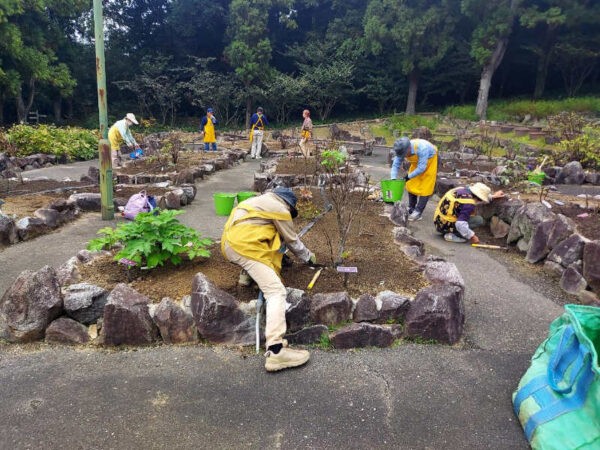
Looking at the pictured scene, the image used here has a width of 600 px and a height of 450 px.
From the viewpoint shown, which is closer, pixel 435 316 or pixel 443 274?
pixel 435 316

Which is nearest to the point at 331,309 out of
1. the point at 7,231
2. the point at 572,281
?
the point at 572,281

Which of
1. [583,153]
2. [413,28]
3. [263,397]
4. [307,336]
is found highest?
[413,28]

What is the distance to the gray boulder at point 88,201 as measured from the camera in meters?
7.06

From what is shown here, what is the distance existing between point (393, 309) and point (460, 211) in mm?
3136

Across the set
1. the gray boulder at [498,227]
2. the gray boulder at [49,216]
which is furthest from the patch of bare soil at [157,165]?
the gray boulder at [498,227]

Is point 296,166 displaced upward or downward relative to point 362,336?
upward

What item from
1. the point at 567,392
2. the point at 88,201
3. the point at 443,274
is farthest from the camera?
the point at 88,201

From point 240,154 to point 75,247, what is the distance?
30.7 feet

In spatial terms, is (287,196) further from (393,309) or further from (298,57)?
(298,57)

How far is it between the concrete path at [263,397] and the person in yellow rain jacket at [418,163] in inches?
138

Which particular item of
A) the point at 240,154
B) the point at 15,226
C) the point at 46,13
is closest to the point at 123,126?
the point at 240,154

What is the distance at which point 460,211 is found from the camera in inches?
235

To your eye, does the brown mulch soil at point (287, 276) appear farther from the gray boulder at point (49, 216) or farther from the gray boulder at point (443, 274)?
the gray boulder at point (49, 216)

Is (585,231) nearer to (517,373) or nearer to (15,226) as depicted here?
(517,373)
